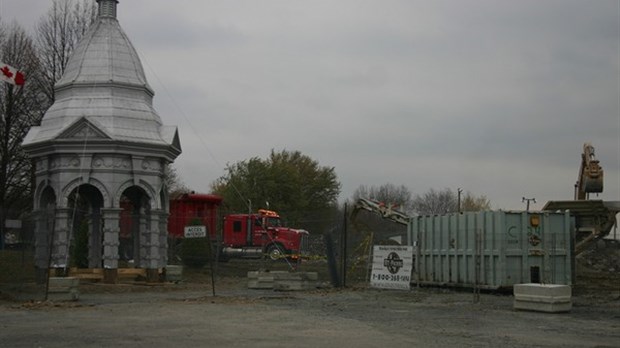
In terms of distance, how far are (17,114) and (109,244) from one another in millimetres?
16330

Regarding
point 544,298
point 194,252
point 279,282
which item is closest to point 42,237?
point 279,282

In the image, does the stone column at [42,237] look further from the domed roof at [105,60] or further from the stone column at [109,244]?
the domed roof at [105,60]

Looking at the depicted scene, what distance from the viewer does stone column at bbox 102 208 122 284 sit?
26.3 meters

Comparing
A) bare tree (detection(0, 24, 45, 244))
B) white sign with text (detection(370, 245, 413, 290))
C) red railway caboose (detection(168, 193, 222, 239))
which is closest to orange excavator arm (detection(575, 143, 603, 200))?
white sign with text (detection(370, 245, 413, 290))

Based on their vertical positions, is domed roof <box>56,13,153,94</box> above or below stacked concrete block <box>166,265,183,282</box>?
above

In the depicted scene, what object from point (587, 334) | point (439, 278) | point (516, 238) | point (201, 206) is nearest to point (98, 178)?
point (439, 278)

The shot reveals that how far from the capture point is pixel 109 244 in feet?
86.5

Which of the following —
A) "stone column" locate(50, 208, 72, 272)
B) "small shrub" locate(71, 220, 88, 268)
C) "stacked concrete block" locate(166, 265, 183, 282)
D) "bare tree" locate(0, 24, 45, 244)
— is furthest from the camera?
"bare tree" locate(0, 24, 45, 244)

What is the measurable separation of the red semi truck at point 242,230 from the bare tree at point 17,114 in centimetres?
912

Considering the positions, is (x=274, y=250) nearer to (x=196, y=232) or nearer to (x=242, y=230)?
(x=242, y=230)

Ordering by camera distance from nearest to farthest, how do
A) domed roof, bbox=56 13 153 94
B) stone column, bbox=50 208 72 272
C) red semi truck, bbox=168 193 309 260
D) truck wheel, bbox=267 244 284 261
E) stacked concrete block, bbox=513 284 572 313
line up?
stacked concrete block, bbox=513 284 572 313
stone column, bbox=50 208 72 272
domed roof, bbox=56 13 153 94
truck wheel, bbox=267 244 284 261
red semi truck, bbox=168 193 309 260

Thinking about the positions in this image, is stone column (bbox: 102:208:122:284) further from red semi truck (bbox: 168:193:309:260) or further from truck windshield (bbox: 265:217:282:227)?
truck windshield (bbox: 265:217:282:227)

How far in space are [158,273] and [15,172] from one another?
54.6 feet

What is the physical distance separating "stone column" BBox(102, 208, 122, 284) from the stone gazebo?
0.11ft
